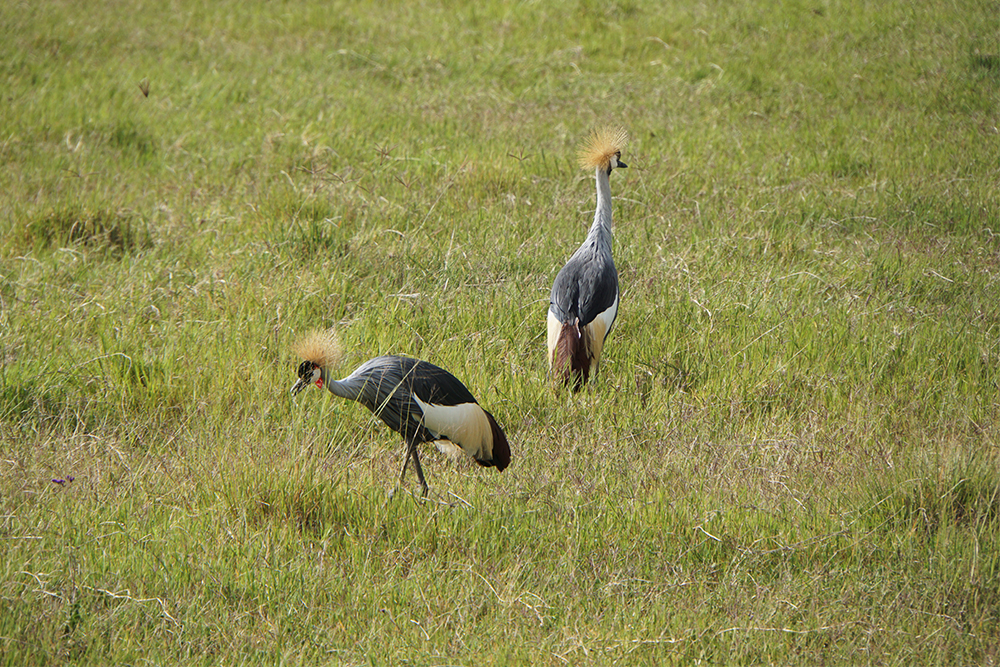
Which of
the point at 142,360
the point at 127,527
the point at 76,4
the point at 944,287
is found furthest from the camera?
the point at 76,4

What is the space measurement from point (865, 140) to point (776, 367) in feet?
11.0

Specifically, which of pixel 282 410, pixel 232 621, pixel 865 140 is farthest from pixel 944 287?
pixel 232 621

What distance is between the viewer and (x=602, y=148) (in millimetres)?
4891

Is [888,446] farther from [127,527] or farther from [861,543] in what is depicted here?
[127,527]

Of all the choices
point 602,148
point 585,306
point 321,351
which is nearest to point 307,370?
point 321,351

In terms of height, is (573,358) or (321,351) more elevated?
(321,351)

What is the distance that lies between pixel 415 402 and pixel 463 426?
20 cm

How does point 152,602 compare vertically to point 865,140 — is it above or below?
below

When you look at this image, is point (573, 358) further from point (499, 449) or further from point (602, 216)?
point (602, 216)

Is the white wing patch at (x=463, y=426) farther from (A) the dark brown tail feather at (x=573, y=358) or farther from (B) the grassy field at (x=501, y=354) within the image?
(A) the dark brown tail feather at (x=573, y=358)

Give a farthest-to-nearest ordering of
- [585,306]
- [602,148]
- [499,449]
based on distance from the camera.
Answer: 1. [602,148]
2. [585,306]
3. [499,449]

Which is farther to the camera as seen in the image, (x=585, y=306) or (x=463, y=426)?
(x=585, y=306)

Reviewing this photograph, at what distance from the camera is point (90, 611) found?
249cm

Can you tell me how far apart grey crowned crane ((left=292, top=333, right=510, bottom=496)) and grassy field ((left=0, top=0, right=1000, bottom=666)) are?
17cm
